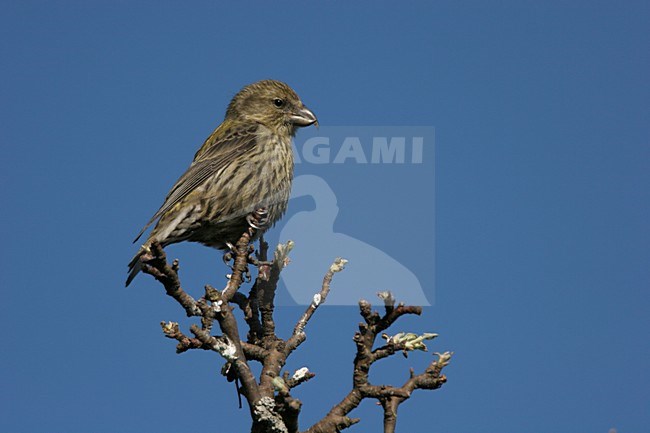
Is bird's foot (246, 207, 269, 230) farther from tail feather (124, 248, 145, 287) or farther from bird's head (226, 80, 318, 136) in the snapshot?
bird's head (226, 80, 318, 136)

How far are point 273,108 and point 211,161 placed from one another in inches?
40.8

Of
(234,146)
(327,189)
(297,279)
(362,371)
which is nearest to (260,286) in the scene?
(297,279)

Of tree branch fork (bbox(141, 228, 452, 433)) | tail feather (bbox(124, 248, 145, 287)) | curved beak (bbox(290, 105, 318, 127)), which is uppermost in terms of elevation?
curved beak (bbox(290, 105, 318, 127))

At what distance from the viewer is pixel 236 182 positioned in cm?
727

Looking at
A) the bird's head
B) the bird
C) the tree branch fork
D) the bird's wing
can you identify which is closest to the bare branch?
the tree branch fork

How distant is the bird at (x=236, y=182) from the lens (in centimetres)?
704

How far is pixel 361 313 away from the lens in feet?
14.3

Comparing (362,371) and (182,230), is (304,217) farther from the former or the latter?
(362,371)

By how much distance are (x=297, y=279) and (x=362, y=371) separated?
1.35 meters

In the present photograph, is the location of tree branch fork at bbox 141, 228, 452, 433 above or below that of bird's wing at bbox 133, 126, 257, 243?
below

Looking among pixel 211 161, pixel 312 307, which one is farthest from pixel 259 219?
pixel 312 307

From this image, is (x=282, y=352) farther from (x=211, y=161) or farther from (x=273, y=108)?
(x=273, y=108)

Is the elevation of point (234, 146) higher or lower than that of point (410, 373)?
higher

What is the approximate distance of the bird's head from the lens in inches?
319
